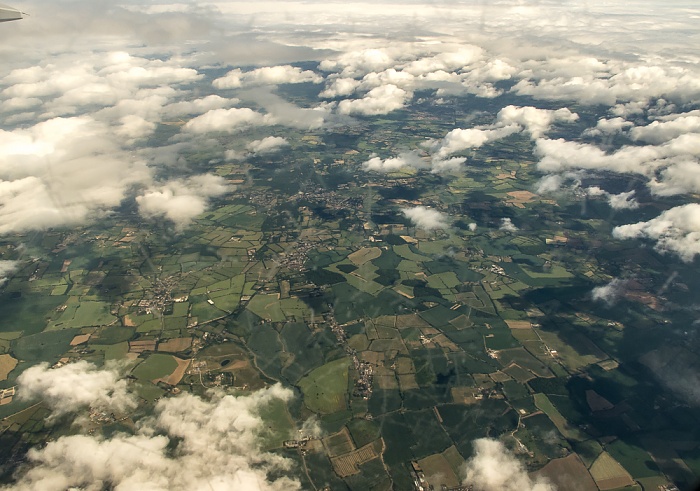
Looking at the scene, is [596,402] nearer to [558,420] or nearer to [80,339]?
[558,420]

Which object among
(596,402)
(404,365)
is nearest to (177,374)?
(404,365)

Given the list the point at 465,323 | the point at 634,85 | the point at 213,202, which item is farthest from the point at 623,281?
the point at 634,85

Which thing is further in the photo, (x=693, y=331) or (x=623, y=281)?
(x=623, y=281)

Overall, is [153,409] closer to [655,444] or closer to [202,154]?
[655,444]

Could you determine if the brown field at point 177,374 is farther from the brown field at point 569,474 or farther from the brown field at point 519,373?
the brown field at point 519,373

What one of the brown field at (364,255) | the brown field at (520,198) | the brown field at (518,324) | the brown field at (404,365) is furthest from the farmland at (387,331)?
the brown field at (520,198)
